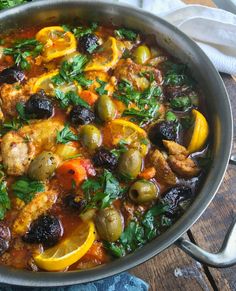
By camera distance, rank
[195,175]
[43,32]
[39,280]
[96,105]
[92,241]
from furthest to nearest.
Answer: [43,32], [96,105], [195,175], [92,241], [39,280]

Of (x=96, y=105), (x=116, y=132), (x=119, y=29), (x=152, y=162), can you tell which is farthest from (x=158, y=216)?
(x=119, y=29)

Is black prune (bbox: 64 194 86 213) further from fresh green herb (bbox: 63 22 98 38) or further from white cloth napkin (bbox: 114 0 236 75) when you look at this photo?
white cloth napkin (bbox: 114 0 236 75)

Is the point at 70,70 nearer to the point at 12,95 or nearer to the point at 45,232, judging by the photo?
the point at 12,95

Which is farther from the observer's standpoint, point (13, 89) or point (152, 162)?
point (13, 89)

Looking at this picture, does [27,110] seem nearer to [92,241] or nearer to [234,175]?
[92,241]

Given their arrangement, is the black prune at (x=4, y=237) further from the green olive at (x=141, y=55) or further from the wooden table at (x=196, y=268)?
the green olive at (x=141, y=55)

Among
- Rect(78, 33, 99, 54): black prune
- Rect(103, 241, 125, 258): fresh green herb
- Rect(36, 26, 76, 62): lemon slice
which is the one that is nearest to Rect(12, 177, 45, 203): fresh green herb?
Rect(103, 241, 125, 258): fresh green herb
